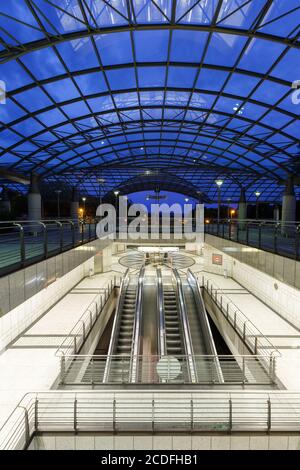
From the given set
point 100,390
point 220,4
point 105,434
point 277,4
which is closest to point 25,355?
point 100,390

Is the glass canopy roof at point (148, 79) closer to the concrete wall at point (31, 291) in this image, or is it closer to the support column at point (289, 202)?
the support column at point (289, 202)

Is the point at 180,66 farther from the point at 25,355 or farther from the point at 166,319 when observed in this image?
the point at 25,355

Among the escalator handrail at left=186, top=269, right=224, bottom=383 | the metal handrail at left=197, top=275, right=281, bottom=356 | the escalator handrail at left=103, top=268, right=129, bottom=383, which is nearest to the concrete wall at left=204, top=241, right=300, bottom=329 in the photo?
the metal handrail at left=197, top=275, right=281, bottom=356

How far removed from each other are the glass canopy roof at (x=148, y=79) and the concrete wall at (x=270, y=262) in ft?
31.1

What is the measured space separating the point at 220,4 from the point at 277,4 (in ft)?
7.19

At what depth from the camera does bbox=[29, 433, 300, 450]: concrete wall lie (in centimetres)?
618

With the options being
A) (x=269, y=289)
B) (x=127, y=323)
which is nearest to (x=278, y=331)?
(x=269, y=289)

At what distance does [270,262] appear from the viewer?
44.0 ft

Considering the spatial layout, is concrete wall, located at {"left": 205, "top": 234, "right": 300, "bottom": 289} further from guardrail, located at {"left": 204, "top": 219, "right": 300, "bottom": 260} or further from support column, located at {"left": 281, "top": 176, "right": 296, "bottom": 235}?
support column, located at {"left": 281, "top": 176, "right": 296, "bottom": 235}

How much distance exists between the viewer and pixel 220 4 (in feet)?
36.7

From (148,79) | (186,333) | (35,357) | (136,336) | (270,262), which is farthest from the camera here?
(148,79)

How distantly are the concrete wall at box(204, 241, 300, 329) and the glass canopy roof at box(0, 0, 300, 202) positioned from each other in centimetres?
1101

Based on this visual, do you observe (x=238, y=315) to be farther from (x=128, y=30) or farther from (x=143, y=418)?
(x=128, y=30)

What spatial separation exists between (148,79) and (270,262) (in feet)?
43.4
